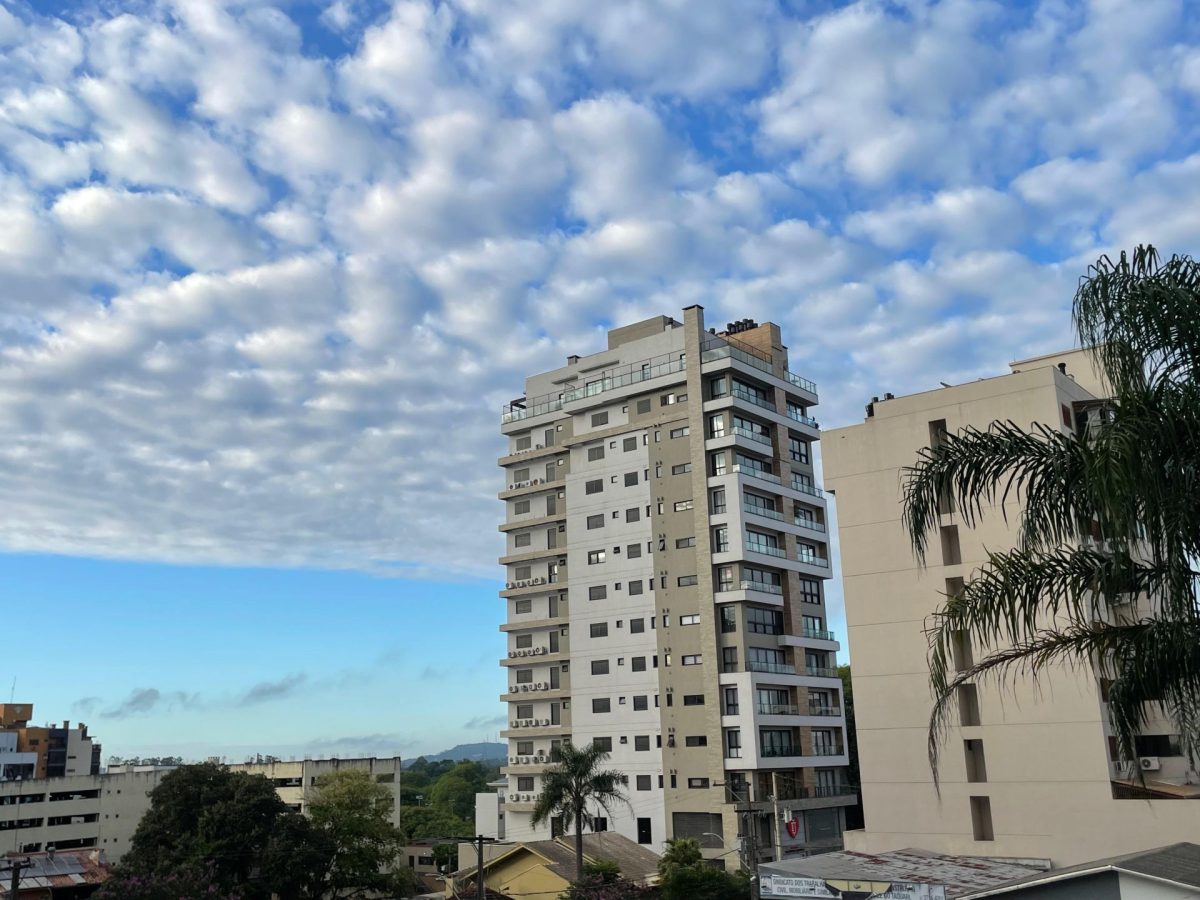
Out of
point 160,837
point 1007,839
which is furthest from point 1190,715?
point 160,837

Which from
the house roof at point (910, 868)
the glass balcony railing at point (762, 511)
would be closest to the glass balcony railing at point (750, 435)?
the glass balcony railing at point (762, 511)

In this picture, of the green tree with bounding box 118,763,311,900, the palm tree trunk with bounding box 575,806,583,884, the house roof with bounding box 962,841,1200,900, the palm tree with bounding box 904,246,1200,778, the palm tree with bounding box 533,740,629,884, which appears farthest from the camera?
the palm tree with bounding box 533,740,629,884

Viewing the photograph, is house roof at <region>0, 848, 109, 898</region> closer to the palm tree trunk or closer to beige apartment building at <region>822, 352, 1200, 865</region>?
the palm tree trunk

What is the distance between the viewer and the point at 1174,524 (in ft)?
38.9

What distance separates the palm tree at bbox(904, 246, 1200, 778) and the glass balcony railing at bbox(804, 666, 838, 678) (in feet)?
195

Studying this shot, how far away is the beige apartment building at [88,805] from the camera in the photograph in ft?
267

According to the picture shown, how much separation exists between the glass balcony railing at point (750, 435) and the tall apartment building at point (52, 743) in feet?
342

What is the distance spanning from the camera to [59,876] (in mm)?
74250

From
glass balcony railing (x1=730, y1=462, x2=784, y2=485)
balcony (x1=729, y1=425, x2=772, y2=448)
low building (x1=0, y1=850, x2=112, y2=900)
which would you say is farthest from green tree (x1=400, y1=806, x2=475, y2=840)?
balcony (x1=729, y1=425, x2=772, y2=448)

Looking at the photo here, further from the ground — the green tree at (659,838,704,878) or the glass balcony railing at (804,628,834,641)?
the glass balcony railing at (804,628,834,641)

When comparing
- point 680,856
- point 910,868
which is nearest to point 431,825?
point 680,856

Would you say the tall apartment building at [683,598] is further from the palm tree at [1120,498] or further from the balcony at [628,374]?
the palm tree at [1120,498]

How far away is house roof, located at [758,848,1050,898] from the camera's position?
35656 millimetres

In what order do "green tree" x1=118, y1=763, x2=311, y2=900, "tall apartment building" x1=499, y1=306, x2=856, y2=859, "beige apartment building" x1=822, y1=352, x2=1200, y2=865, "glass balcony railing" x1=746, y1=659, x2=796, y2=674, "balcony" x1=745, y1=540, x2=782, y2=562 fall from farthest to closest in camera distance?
"balcony" x1=745, y1=540, x2=782, y2=562
"glass balcony railing" x1=746, y1=659, x2=796, y2=674
"tall apartment building" x1=499, y1=306, x2=856, y2=859
"green tree" x1=118, y1=763, x2=311, y2=900
"beige apartment building" x1=822, y1=352, x2=1200, y2=865
